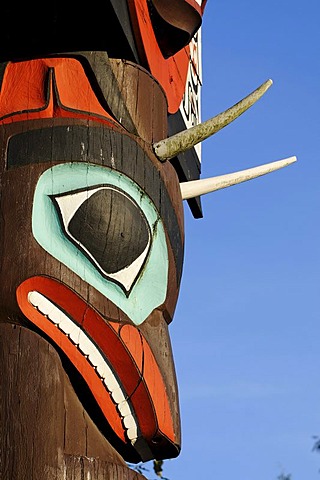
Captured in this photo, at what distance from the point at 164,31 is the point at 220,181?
828mm

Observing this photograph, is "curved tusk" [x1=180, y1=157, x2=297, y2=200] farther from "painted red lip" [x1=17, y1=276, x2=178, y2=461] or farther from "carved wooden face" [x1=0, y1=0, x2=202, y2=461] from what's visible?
"painted red lip" [x1=17, y1=276, x2=178, y2=461]

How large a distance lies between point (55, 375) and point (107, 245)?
66 cm

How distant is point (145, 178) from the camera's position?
5.30 meters

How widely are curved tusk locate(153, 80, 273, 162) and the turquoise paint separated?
0.32m

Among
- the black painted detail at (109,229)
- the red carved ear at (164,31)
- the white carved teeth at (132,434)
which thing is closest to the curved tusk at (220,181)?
the red carved ear at (164,31)

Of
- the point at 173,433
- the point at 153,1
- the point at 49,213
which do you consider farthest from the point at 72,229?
the point at 153,1

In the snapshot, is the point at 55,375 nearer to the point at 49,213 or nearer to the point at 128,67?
the point at 49,213

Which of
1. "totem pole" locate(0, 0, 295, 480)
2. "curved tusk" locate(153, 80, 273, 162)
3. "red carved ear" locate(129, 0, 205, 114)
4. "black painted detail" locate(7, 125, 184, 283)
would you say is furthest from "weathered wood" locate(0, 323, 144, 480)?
"red carved ear" locate(129, 0, 205, 114)

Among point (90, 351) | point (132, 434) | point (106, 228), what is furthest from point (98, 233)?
point (132, 434)

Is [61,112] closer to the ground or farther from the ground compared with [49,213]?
farther from the ground

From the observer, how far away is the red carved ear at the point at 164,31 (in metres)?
5.65

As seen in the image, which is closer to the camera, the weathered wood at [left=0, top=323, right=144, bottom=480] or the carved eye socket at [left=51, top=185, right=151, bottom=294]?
the weathered wood at [left=0, top=323, right=144, bottom=480]

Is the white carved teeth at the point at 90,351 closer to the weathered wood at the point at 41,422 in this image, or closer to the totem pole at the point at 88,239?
the totem pole at the point at 88,239

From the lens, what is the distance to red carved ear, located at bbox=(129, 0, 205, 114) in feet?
18.5
